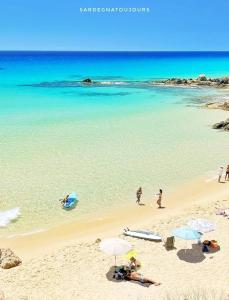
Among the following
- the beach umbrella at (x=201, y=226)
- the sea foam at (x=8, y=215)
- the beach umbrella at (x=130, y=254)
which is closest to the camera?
the beach umbrella at (x=130, y=254)

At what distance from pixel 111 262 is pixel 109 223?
430 cm

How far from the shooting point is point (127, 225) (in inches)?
843

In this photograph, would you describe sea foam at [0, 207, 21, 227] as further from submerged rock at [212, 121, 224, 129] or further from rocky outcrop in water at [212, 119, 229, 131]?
submerged rock at [212, 121, 224, 129]

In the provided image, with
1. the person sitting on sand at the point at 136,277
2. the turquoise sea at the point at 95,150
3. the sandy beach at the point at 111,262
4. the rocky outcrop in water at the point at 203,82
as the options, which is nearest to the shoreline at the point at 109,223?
the sandy beach at the point at 111,262

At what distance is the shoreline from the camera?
19609 millimetres

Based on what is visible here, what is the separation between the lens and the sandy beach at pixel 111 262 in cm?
1539

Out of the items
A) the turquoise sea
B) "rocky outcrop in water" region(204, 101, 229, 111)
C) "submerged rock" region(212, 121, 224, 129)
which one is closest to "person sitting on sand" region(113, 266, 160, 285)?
the turquoise sea

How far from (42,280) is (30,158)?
1659 centimetres

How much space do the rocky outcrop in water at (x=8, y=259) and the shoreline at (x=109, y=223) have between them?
0.83 m

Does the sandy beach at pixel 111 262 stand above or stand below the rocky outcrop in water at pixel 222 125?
below

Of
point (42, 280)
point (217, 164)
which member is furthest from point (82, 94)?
point (42, 280)

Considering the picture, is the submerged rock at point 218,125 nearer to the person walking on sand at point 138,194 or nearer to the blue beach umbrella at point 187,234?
the person walking on sand at point 138,194

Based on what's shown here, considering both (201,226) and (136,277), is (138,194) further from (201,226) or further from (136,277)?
(136,277)

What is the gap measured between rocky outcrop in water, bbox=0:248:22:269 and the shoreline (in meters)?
0.83
